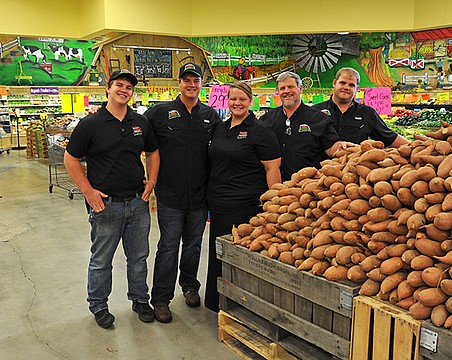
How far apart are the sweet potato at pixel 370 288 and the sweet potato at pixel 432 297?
0.24 m

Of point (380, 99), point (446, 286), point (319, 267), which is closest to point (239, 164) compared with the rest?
point (319, 267)

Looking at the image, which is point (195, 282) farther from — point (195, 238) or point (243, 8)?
point (243, 8)

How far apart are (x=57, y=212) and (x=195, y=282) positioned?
3.72 meters

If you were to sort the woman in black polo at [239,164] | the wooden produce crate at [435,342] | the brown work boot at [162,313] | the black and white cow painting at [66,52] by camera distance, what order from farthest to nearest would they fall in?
the black and white cow painting at [66,52]
the brown work boot at [162,313]
the woman in black polo at [239,164]
the wooden produce crate at [435,342]

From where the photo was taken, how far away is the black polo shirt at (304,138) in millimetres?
3514

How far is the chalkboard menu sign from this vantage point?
1565 centimetres

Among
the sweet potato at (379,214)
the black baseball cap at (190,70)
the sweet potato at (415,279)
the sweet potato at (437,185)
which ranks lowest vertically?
the sweet potato at (415,279)

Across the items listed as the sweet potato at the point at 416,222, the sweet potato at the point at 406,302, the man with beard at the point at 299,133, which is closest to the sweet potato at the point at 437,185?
the sweet potato at the point at 416,222

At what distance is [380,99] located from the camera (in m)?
5.81

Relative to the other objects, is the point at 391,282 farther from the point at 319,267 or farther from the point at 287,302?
Result: the point at 287,302

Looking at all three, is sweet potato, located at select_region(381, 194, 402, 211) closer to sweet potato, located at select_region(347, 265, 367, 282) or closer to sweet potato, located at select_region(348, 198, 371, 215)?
sweet potato, located at select_region(348, 198, 371, 215)

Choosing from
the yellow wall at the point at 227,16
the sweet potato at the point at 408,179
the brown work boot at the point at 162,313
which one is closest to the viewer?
the sweet potato at the point at 408,179

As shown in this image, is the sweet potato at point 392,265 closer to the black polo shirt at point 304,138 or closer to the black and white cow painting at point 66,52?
the black polo shirt at point 304,138

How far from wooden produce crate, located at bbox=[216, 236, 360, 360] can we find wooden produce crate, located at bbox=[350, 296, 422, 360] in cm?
7
